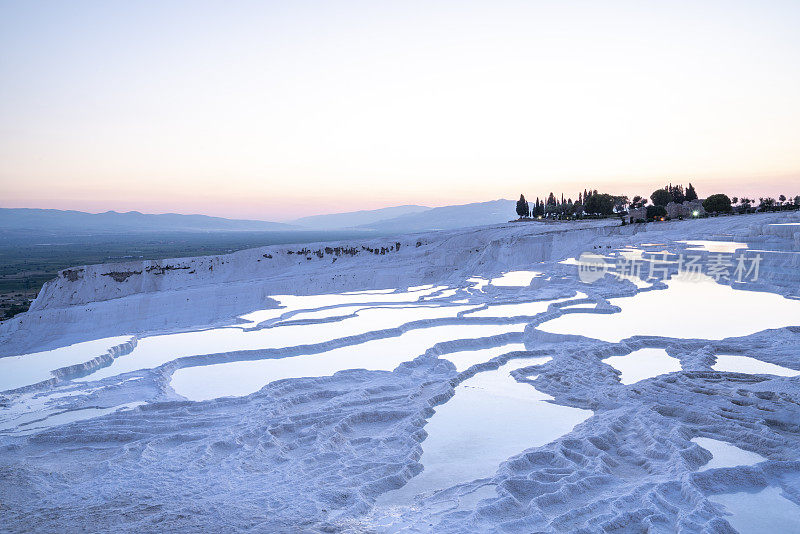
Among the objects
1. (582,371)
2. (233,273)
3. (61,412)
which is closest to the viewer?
(61,412)

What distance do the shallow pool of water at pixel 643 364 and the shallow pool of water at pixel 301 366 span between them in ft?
9.53

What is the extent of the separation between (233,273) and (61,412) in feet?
99.0

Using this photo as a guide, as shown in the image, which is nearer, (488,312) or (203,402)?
(203,402)

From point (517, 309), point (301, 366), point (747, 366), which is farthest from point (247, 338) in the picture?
point (747, 366)

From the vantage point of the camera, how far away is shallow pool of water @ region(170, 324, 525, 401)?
8148 millimetres

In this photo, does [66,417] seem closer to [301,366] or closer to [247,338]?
[301,366]

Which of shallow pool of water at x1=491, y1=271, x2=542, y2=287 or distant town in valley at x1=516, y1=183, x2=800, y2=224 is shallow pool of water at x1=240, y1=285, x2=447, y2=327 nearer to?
shallow pool of water at x1=491, y1=271, x2=542, y2=287

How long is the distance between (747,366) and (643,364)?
1508 mm

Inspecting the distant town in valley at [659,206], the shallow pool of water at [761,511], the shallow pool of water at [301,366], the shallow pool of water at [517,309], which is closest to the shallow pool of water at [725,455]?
the shallow pool of water at [761,511]

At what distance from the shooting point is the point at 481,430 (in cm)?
594

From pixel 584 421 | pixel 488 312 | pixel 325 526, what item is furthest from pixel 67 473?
pixel 488 312

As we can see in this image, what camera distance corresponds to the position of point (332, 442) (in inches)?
223

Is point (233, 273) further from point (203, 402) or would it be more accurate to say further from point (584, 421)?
point (584, 421)

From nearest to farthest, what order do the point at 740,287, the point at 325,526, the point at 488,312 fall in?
1. the point at 325,526
2. the point at 488,312
3. the point at 740,287
